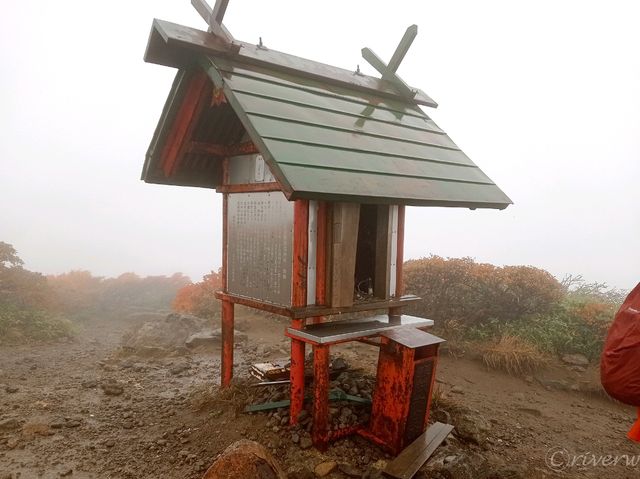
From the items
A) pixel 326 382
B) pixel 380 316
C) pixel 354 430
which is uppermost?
pixel 380 316

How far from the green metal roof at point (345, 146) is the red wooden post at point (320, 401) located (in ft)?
5.94

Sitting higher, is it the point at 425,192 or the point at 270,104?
the point at 270,104

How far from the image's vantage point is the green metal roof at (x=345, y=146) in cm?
393

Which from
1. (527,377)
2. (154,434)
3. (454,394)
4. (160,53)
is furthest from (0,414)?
(527,377)

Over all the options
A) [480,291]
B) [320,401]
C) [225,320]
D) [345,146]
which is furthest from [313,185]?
[480,291]

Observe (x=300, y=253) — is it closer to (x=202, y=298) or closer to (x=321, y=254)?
(x=321, y=254)

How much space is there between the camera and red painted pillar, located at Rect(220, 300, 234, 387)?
20.8 ft

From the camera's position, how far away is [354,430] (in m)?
5.02

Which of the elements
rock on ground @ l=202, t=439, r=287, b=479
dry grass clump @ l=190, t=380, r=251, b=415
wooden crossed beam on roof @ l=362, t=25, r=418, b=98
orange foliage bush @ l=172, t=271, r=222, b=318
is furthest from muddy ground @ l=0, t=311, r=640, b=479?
wooden crossed beam on roof @ l=362, t=25, r=418, b=98

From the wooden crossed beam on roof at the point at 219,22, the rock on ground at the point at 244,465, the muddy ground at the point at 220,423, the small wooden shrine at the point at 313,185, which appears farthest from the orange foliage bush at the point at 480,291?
the wooden crossed beam on roof at the point at 219,22

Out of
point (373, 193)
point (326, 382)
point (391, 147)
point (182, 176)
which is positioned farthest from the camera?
point (182, 176)

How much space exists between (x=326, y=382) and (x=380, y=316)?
138 cm

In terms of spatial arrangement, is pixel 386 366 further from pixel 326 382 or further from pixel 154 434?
pixel 154 434

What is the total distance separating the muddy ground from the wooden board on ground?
0.35ft
